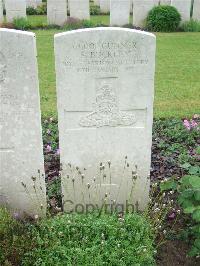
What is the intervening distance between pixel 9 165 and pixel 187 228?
1.75 metres

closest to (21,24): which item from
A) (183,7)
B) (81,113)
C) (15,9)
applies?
(15,9)

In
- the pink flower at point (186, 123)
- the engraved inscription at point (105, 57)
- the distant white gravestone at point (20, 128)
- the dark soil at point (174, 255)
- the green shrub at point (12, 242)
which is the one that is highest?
the engraved inscription at point (105, 57)

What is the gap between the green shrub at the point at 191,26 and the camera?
1403cm

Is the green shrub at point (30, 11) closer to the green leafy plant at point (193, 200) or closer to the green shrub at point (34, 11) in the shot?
the green shrub at point (34, 11)

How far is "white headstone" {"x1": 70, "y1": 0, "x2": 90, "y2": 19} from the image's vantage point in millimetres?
14539

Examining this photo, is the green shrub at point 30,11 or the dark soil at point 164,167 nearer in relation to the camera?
the dark soil at point 164,167

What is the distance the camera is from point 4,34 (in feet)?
11.6

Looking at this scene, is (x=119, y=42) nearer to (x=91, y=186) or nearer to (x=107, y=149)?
(x=107, y=149)

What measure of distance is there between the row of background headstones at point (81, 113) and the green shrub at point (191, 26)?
10.7 metres

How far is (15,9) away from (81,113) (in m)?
11.5

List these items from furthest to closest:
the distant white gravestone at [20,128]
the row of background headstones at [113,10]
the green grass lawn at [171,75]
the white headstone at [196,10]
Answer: the white headstone at [196,10] < the row of background headstones at [113,10] < the green grass lawn at [171,75] < the distant white gravestone at [20,128]

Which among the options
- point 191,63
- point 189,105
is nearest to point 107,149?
point 189,105

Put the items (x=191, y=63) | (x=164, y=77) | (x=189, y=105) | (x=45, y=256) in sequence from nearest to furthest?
1. (x=45, y=256)
2. (x=189, y=105)
3. (x=164, y=77)
4. (x=191, y=63)

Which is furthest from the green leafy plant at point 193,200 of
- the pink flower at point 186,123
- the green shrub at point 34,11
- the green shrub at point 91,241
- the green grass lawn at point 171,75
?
the green shrub at point 34,11
